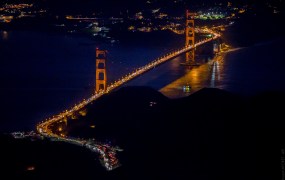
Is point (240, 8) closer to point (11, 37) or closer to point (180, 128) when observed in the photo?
point (11, 37)

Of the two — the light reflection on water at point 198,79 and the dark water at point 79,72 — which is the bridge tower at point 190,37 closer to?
the dark water at point 79,72

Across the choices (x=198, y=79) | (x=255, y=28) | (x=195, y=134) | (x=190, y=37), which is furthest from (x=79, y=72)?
(x=255, y=28)

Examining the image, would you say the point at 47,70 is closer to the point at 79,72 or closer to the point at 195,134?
the point at 79,72

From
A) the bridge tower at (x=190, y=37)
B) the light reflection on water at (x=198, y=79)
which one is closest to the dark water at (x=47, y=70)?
the bridge tower at (x=190, y=37)

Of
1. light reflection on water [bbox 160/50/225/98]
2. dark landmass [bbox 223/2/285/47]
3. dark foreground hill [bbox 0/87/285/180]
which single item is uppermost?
dark landmass [bbox 223/2/285/47]

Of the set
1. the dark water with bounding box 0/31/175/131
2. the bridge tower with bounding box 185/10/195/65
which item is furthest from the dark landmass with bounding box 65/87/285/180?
the bridge tower with bounding box 185/10/195/65

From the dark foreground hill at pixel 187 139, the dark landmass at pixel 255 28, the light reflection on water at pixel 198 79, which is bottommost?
the light reflection on water at pixel 198 79

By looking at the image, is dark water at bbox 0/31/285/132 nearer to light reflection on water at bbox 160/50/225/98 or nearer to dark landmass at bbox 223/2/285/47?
light reflection on water at bbox 160/50/225/98
